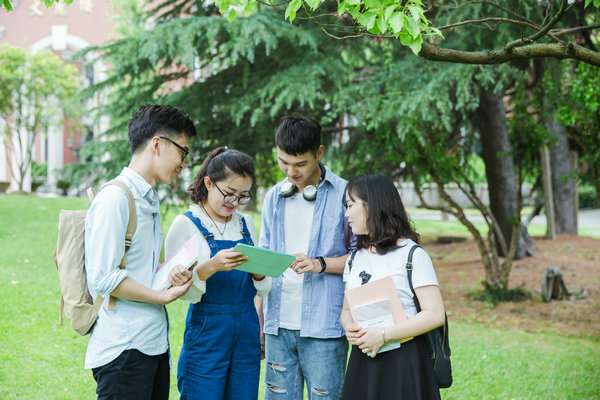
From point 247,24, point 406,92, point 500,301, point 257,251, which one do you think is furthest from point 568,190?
point 257,251

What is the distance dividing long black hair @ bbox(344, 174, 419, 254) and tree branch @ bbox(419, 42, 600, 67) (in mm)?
892

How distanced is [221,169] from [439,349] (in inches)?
50.0

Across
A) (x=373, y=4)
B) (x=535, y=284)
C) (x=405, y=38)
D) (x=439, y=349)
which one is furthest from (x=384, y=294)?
(x=535, y=284)

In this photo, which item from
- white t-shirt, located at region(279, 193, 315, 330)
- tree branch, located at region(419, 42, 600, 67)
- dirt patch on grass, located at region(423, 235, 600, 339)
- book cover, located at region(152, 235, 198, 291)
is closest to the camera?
book cover, located at region(152, 235, 198, 291)

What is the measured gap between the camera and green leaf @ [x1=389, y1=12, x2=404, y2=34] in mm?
2310

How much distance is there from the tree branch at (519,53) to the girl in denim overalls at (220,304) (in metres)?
1.17

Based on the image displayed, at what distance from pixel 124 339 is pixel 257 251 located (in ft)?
1.98

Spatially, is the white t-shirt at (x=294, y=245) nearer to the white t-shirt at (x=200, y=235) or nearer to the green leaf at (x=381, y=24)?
the white t-shirt at (x=200, y=235)

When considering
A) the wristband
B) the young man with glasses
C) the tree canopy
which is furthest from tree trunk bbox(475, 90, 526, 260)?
the young man with glasses

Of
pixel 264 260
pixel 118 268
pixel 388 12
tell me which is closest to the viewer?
pixel 118 268

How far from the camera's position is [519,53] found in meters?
3.22

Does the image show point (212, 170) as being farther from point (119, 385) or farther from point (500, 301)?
point (500, 301)

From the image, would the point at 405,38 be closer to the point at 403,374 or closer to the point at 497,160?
the point at 403,374

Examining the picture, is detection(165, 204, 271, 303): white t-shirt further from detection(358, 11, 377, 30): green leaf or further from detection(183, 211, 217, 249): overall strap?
detection(358, 11, 377, 30): green leaf
